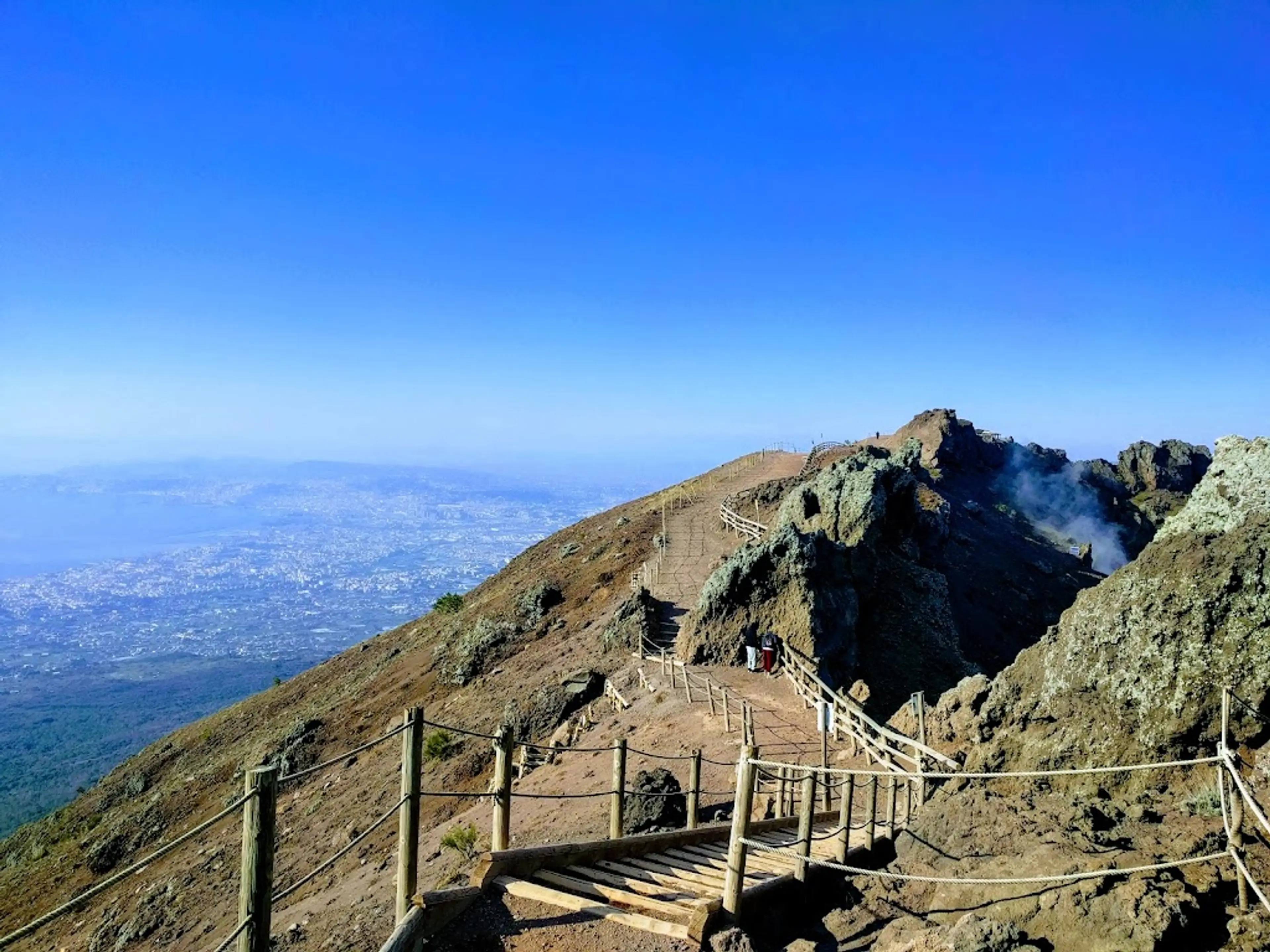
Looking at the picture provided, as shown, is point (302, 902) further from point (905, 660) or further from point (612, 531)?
point (612, 531)

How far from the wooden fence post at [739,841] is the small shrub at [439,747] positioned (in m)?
16.3

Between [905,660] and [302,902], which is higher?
[905,660]

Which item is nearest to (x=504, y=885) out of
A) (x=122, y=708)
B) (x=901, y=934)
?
(x=901, y=934)

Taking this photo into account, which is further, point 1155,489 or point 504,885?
point 1155,489

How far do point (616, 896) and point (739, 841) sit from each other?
1.36 meters

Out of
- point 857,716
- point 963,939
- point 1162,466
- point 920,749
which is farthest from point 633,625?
point 1162,466

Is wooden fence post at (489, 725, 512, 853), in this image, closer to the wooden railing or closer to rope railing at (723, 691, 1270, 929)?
rope railing at (723, 691, 1270, 929)

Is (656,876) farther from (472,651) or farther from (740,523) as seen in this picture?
(740,523)

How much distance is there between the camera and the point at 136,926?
16.7 m

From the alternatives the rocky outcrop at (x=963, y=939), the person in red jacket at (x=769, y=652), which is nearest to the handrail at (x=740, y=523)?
the person in red jacket at (x=769, y=652)

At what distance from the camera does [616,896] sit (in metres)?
6.92

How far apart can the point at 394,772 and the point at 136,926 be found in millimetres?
6188

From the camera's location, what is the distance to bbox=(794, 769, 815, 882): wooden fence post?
7.13 meters

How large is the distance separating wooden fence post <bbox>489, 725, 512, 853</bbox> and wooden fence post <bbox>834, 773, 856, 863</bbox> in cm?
340
